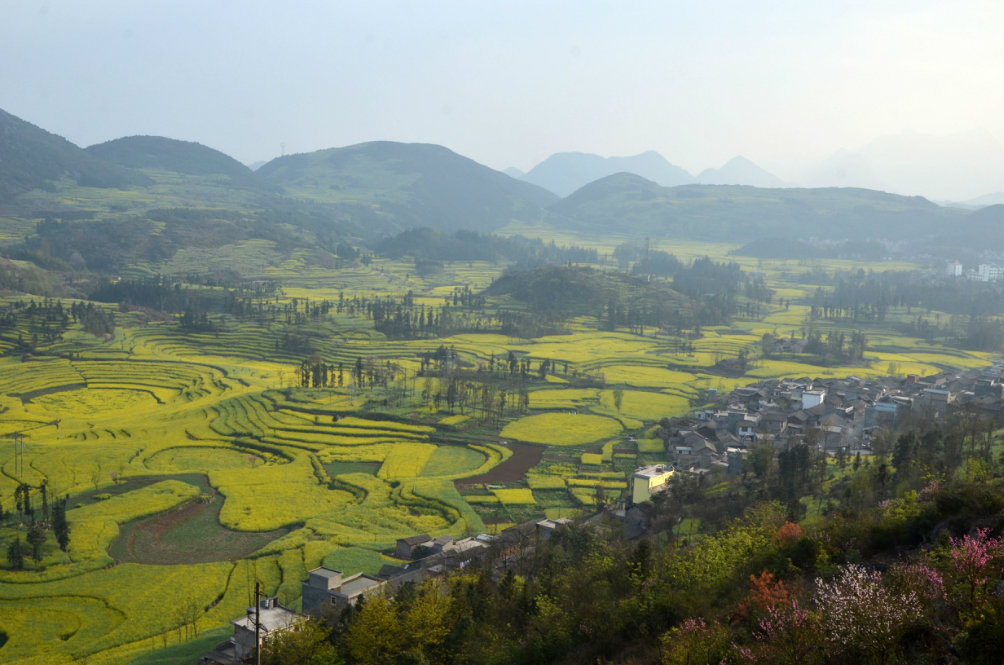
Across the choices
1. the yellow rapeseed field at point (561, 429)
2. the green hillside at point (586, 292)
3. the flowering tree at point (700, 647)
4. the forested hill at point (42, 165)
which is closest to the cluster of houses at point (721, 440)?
the yellow rapeseed field at point (561, 429)

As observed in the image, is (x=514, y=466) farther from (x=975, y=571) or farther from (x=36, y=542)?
(x=975, y=571)

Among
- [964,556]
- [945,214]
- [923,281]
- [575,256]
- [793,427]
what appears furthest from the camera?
[945,214]

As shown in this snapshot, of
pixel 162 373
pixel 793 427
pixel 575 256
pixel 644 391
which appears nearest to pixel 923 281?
Answer: pixel 575 256

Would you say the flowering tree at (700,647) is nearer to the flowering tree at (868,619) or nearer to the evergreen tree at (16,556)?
the flowering tree at (868,619)

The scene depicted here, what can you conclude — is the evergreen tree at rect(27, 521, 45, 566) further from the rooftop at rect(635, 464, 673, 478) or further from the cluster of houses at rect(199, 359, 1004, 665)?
the rooftop at rect(635, 464, 673, 478)

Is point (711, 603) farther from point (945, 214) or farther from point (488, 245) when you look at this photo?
point (945, 214)

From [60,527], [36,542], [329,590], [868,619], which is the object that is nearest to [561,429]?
[329,590]
